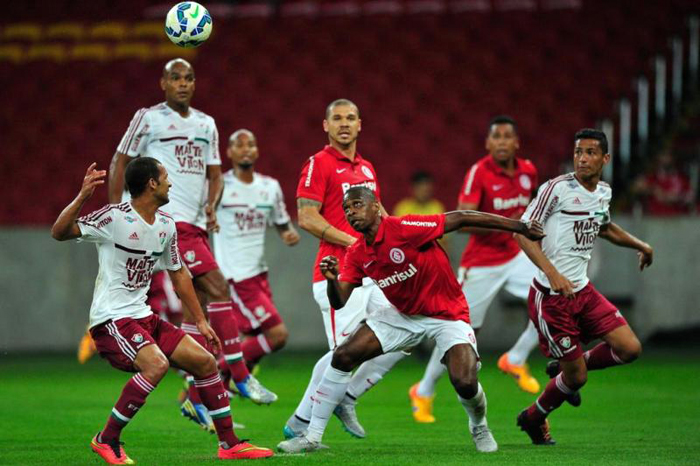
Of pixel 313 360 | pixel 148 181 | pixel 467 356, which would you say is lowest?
pixel 313 360

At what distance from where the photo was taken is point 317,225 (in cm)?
751

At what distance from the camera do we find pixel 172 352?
261 inches

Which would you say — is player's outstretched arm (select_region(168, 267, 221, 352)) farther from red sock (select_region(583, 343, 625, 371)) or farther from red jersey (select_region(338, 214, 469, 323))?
red sock (select_region(583, 343, 625, 371))

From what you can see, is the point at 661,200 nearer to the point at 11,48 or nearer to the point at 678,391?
the point at 678,391

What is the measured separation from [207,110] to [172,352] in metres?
12.0

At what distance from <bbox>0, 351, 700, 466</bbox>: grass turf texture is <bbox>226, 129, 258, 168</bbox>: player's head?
2306 millimetres

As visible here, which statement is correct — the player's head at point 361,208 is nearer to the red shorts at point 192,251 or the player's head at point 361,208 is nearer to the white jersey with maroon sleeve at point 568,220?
the white jersey with maroon sleeve at point 568,220

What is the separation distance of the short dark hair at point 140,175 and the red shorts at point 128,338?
80 centimetres

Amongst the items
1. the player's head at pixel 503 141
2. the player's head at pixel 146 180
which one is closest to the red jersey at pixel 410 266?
the player's head at pixel 146 180

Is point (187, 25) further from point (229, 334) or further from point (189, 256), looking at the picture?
point (229, 334)

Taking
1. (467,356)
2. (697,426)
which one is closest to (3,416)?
(467,356)

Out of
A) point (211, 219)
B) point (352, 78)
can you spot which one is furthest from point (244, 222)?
point (352, 78)

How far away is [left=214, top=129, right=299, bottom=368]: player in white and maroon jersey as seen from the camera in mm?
10211

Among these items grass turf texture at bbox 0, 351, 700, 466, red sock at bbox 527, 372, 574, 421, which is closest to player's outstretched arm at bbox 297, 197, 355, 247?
grass turf texture at bbox 0, 351, 700, 466
